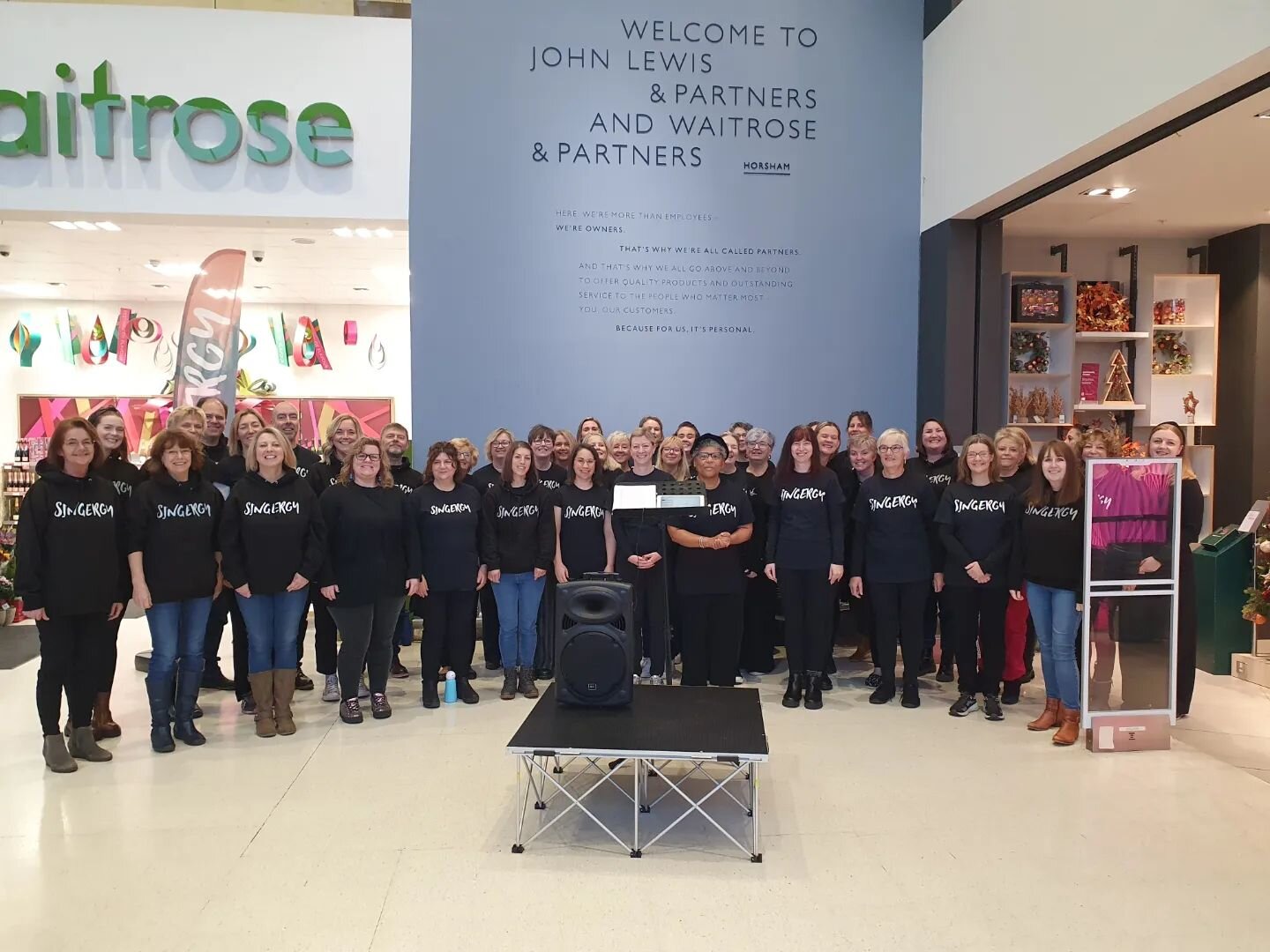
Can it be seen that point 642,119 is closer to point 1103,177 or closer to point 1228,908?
point 1103,177

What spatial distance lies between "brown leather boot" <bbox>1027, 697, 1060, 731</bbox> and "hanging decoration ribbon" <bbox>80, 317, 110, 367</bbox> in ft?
38.7

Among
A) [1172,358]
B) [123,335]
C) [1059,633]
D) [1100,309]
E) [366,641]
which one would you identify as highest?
[123,335]

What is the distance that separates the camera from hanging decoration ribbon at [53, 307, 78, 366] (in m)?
11.4

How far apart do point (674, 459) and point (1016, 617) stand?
2.14m

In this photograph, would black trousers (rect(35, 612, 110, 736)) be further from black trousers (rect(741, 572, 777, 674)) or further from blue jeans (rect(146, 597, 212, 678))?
black trousers (rect(741, 572, 777, 674))

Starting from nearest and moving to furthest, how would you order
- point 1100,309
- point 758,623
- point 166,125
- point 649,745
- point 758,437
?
point 649,745 < point 758,437 < point 758,623 < point 166,125 < point 1100,309

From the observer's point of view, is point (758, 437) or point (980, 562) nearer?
point (980, 562)

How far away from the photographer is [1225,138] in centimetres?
461

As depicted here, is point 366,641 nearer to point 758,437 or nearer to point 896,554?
point 758,437

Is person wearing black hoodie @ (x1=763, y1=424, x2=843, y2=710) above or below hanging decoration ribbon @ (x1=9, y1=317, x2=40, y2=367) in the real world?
below

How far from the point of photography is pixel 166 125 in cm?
589

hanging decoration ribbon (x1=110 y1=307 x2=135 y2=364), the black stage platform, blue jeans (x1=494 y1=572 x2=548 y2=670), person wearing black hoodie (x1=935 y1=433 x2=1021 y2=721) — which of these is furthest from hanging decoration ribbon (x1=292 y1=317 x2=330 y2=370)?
person wearing black hoodie (x1=935 y1=433 x2=1021 y2=721)

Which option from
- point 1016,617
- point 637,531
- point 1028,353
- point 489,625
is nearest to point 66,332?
point 489,625

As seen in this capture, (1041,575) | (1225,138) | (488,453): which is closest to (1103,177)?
(1225,138)
